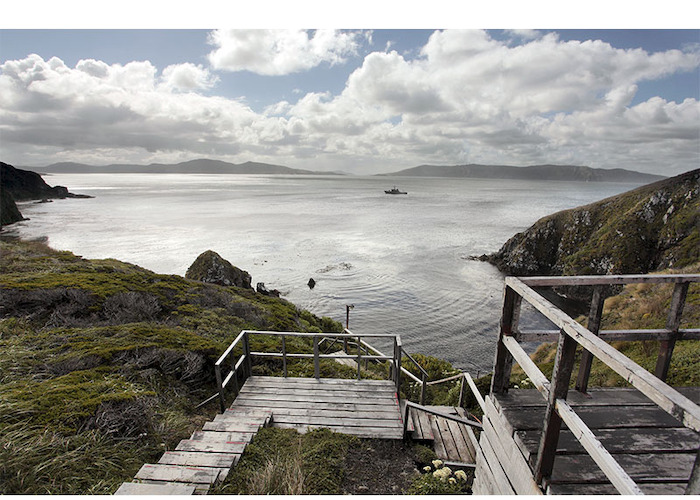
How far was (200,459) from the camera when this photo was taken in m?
4.47

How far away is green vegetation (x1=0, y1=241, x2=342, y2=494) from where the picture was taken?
4.16 m

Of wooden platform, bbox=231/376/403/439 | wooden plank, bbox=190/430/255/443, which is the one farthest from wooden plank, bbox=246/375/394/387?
wooden plank, bbox=190/430/255/443

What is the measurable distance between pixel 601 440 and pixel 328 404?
470 centimetres

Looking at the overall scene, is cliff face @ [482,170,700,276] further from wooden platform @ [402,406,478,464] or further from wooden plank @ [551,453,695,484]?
wooden plank @ [551,453,695,484]

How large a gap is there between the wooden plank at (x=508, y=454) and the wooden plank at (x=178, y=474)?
125 inches

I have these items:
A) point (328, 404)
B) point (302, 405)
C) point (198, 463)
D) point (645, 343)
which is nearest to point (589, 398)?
point (328, 404)

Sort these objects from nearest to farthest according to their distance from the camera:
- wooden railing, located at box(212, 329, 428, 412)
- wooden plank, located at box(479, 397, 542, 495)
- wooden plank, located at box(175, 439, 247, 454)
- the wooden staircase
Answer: wooden plank, located at box(479, 397, 542, 495), the wooden staircase, wooden plank, located at box(175, 439, 247, 454), wooden railing, located at box(212, 329, 428, 412)

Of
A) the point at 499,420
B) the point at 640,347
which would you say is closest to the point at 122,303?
the point at 499,420

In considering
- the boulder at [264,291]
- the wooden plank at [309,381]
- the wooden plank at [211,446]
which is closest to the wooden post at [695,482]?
the wooden plank at [211,446]

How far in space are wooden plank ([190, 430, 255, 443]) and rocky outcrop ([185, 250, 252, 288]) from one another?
58.6 ft

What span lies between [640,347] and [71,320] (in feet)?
48.5

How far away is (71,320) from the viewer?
29.5 feet

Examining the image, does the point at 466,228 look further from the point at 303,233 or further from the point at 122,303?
the point at 122,303

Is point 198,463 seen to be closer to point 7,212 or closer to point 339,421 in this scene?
point 339,421
